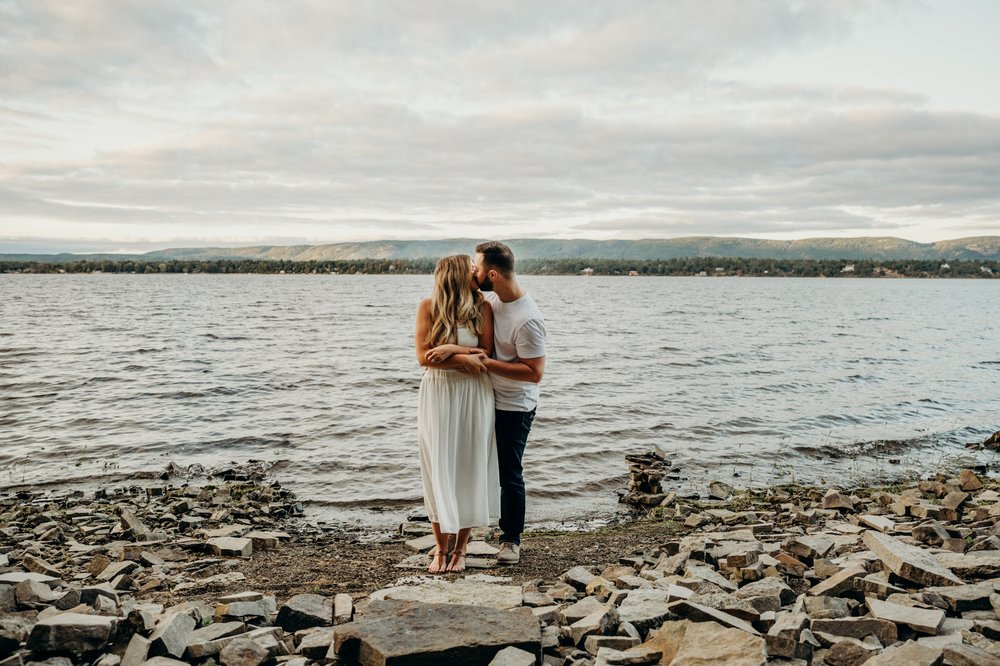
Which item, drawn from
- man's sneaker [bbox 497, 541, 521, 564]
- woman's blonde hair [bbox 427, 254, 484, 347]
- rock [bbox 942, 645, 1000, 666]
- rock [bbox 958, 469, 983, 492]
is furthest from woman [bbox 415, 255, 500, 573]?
rock [bbox 958, 469, 983, 492]

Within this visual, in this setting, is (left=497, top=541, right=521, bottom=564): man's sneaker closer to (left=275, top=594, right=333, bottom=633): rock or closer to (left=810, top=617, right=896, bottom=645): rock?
(left=275, top=594, right=333, bottom=633): rock

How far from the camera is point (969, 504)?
37.3 feet

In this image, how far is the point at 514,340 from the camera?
301 inches

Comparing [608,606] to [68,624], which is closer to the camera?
[68,624]

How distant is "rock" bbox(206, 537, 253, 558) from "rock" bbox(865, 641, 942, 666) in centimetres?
726

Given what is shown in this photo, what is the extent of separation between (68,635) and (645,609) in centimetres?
419

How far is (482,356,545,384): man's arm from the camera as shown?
7599 millimetres

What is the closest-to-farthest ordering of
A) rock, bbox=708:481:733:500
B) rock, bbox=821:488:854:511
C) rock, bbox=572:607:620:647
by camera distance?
rock, bbox=572:607:620:647 < rock, bbox=821:488:854:511 < rock, bbox=708:481:733:500

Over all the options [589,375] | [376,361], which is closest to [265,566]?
[589,375]

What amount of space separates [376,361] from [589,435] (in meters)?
15.8

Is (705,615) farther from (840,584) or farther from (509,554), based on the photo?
(509,554)

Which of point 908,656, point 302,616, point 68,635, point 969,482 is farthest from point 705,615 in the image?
point 969,482

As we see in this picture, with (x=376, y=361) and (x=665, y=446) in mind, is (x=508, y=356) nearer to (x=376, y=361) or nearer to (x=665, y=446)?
(x=665, y=446)

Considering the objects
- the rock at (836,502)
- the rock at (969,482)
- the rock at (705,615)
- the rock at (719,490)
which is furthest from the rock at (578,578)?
the rock at (969,482)
